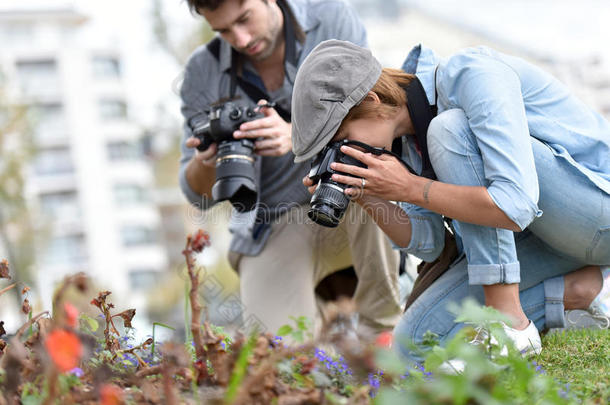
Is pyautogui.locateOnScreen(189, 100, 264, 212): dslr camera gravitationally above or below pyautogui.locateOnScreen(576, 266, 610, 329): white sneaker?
above

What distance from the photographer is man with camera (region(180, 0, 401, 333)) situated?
9.64ft

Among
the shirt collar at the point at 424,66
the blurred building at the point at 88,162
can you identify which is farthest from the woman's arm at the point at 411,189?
the blurred building at the point at 88,162

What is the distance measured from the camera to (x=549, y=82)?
7.77ft

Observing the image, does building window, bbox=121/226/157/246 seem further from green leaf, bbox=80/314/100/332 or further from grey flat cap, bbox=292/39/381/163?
green leaf, bbox=80/314/100/332

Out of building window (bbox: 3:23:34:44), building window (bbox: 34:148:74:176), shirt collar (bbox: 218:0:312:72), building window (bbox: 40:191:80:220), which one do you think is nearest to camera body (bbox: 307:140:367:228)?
shirt collar (bbox: 218:0:312:72)

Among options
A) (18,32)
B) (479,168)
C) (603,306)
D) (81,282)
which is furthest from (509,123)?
(18,32)

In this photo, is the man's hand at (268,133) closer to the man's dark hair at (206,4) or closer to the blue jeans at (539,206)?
the man's dark hair at (206,4)

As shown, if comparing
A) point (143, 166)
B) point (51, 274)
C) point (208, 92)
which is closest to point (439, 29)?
point (143, 166)

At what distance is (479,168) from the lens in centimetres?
211

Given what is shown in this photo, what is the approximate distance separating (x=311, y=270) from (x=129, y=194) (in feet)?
118

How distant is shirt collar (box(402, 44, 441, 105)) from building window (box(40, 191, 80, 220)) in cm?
3650

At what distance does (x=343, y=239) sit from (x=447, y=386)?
2228 millimetres

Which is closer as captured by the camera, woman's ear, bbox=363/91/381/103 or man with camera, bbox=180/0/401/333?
woman's ear, bbox=363/91/381/103

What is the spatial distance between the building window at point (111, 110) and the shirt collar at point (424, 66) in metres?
36.8
